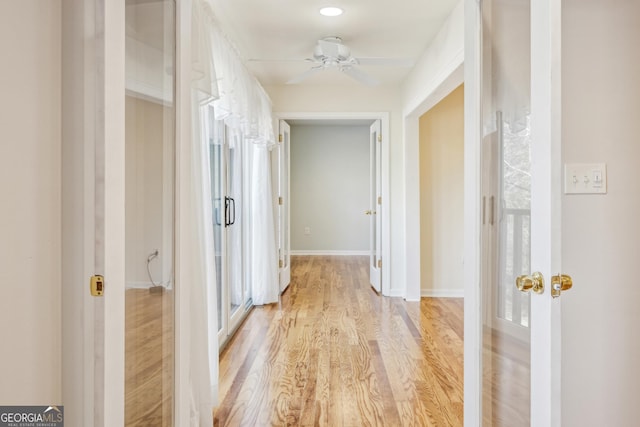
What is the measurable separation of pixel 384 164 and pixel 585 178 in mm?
3587

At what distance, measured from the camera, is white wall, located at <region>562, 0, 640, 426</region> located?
5.47 feet

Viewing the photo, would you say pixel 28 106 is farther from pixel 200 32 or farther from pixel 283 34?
pixel 283 34

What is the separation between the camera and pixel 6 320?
106 cm

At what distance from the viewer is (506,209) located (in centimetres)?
157

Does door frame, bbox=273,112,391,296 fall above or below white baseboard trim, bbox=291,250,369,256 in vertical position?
above

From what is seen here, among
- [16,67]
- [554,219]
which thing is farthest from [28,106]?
[554,219]

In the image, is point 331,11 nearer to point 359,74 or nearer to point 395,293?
point 359,74

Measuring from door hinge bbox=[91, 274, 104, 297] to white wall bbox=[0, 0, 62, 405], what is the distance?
141 millimetres

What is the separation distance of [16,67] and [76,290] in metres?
0.60

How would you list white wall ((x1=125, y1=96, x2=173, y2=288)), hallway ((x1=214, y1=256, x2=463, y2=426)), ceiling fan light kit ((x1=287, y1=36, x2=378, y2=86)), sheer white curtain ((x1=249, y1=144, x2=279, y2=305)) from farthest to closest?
1. sheer white curtain ((x1=249, y1=144, x2=279, y2=305))
2. ceiling fan light kit ((x1=287, y1=36, x2=378, y2=86))
3. hallway ((x1=214, y1=256, x2=463, y2=426))
4. white wall ((x1=125, y1=96, x2=173, y2=288))

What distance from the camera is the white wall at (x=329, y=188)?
8.52m

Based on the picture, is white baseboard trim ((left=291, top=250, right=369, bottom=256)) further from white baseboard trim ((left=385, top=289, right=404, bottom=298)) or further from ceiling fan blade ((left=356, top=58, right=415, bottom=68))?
ceiling fan blade ((left=356, top=58, right=415, bottom=68))

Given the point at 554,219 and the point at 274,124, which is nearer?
the point at 554,219

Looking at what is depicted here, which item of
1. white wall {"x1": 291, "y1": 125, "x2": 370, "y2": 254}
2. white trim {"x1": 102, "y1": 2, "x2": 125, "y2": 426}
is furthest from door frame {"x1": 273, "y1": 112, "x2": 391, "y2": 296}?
white trim {"x1": 102, "y1": 2, "x2": 125, "y2": 426}
